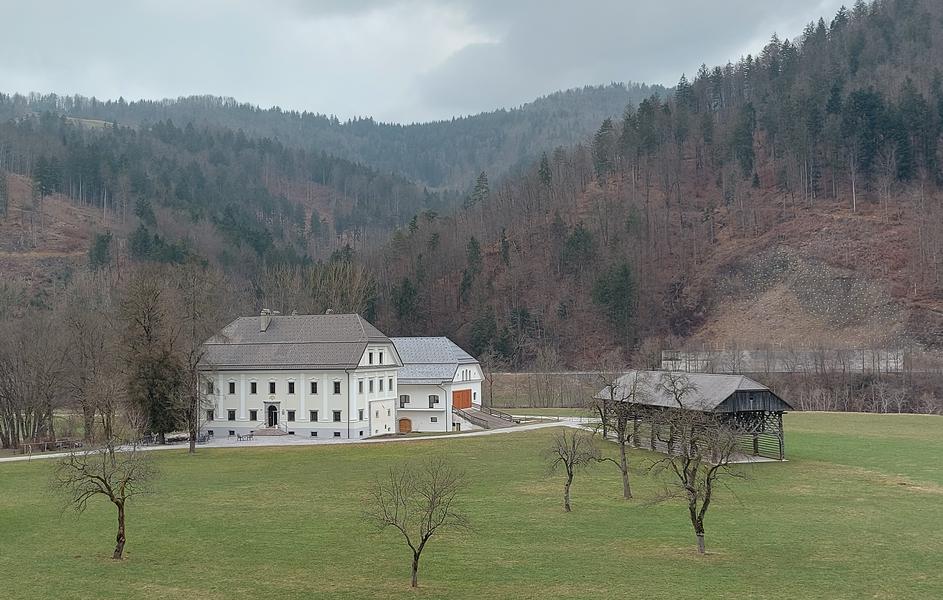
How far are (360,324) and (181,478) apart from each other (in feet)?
83.0

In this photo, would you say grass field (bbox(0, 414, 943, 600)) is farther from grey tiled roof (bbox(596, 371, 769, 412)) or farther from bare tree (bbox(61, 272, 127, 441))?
bare tree (bbox(61, 272, 127, 441))

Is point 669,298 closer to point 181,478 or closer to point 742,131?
point 742,131

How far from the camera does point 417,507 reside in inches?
1184

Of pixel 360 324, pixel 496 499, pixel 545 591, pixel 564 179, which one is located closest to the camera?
pixel 545 591

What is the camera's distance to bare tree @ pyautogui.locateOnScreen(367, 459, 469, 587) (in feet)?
71.3

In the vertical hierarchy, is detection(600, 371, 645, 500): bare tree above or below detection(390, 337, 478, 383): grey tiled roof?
below

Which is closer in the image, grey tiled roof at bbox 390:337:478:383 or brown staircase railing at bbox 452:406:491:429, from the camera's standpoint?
brown staircase railing at bbox 452:406:491:429

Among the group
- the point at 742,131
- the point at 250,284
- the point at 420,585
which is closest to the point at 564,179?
the point at 742,131

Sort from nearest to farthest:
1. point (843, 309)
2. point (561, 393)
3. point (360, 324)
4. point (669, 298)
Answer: point (360, 324), point (561, 393), point (843, 309), point (669, 298)

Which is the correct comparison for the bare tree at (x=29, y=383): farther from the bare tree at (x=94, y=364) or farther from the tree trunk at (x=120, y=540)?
the tree trunk at (x=120, y=540)

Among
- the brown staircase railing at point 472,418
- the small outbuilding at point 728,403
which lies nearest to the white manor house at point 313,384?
the brown staircase railing at point 472,418

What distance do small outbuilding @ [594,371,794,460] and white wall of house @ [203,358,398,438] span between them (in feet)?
67.0

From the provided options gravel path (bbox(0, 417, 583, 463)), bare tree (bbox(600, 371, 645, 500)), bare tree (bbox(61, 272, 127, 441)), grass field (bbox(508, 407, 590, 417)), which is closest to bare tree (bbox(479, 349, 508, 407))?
grass field (bbox(508, 407, 590, 417))

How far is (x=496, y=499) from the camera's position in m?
33.2
